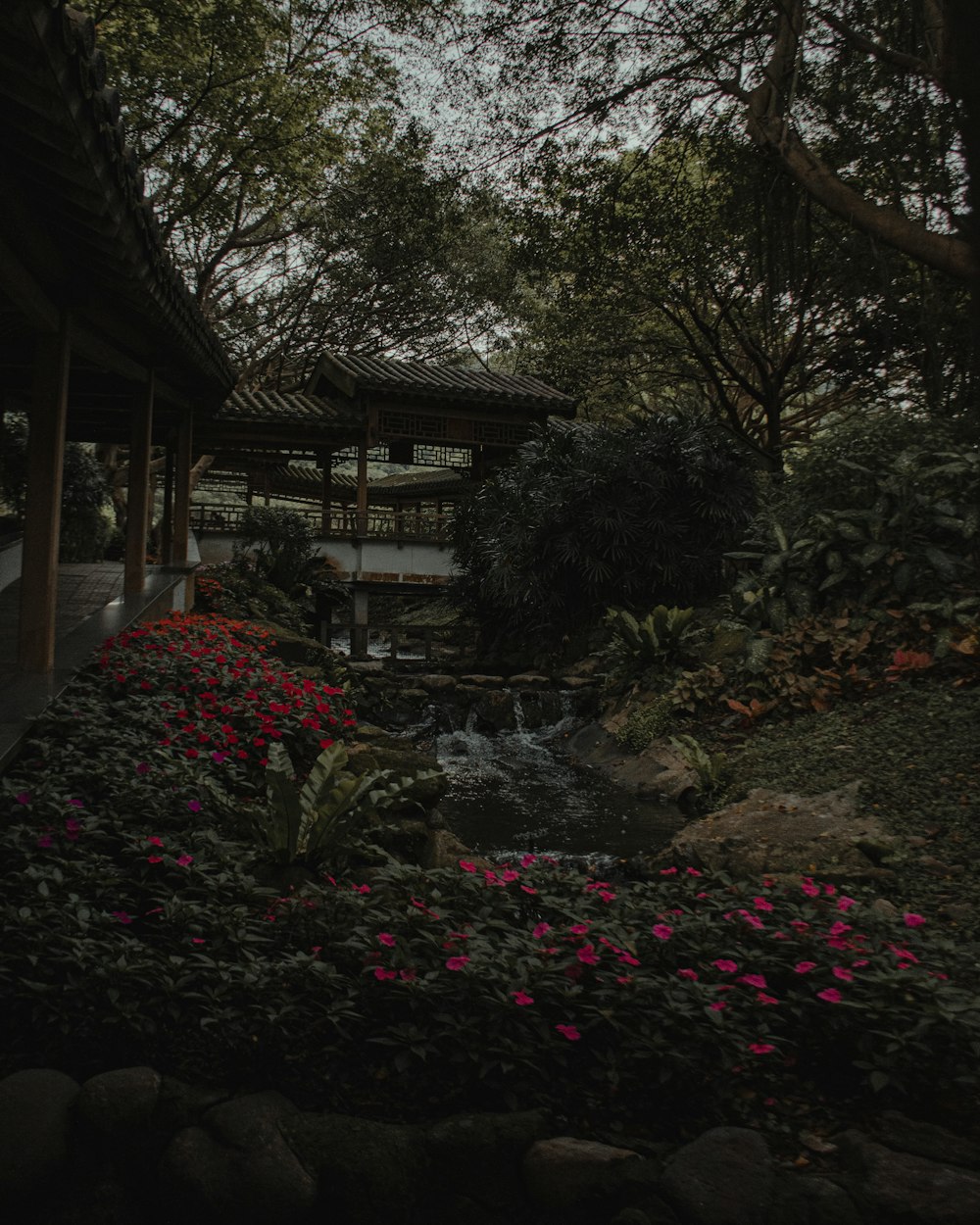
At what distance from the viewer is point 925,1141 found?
8.85 feet

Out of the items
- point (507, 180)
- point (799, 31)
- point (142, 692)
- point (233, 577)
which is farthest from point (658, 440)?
point (142, 692)

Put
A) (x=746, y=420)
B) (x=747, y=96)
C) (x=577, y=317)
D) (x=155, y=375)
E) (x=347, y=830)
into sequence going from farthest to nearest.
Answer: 1. (x=746, y=420)
2. (x=577, y=317)
3. (x=155, y=375)
4. (x=747, y=96)
5. (x=347, y=830)

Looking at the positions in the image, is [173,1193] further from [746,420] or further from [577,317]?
[746,420]

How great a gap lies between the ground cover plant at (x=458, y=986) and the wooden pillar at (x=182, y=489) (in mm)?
7721

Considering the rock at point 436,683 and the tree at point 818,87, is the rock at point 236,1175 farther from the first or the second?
the rock at point 436,683

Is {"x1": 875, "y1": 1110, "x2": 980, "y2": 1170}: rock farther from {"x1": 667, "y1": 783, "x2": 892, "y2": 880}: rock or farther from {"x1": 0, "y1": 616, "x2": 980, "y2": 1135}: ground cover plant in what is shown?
{"x1": 667, "y1": 783, "x2": 892, "y2": 880}: rock

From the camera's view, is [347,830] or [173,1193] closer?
[173,1193]

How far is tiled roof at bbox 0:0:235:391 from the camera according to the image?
10.1 feet

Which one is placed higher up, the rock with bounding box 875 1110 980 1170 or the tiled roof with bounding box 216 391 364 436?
the tiled roof with bounding box 216 391 364 436

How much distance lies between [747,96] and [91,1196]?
8.33m

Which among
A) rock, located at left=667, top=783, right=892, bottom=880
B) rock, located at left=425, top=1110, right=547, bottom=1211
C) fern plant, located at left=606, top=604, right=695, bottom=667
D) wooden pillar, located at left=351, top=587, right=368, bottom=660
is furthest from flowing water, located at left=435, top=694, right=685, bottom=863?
wooden pillar, located at left=351, top=587, right=368, bottom=660

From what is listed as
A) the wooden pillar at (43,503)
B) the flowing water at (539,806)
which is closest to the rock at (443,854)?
the flowing water at (539,806)

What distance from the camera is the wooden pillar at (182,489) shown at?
37.5ft

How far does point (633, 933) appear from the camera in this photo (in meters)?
3.54
